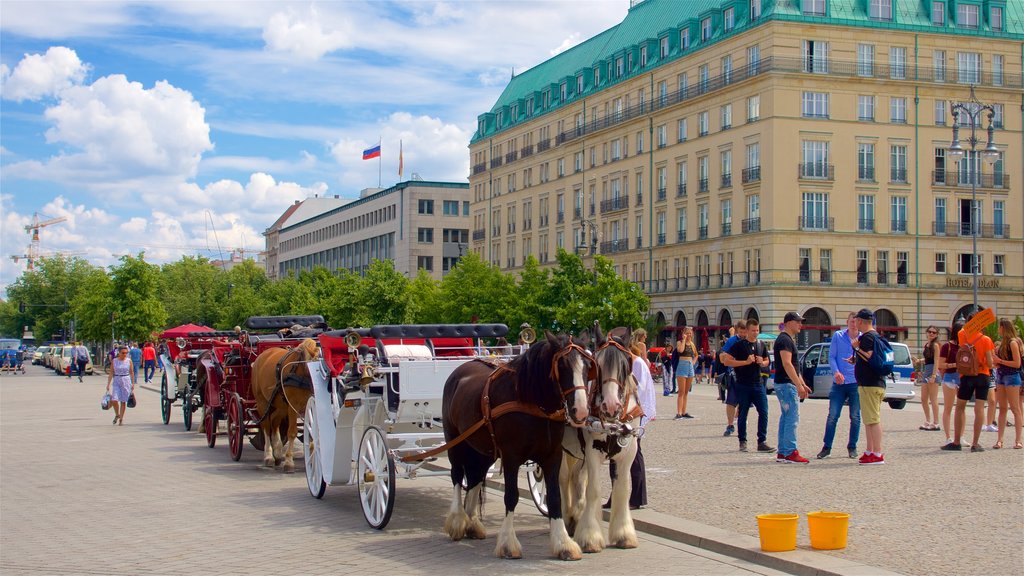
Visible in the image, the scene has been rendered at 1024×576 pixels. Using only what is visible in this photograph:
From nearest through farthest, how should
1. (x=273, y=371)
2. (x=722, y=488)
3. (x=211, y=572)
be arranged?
(x=211, y=572) < (x=722, y=488) < (x=273, y=371)

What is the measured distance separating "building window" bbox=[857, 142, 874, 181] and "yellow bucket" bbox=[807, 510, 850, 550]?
60.4 meters

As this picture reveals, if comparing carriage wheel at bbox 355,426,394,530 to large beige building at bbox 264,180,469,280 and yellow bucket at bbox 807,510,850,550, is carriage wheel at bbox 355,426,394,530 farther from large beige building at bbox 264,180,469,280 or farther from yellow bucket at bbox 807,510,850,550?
large beige building at bbox 264,180,469,280

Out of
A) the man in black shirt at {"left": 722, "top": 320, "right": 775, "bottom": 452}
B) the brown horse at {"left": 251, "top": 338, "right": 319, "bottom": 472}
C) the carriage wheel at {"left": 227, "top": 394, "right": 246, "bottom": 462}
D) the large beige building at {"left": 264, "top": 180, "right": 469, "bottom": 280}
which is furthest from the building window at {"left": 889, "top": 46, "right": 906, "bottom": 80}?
the carriage wheel at {"left": 227, "top": 394, "right": 246, "bottom": 462}

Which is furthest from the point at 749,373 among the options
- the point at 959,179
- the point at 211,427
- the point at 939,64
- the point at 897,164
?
the point at 939,64

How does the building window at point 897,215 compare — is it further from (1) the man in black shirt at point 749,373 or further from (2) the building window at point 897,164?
(1) the man in black shirt at point 749,373

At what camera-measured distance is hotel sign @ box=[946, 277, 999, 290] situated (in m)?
67.1

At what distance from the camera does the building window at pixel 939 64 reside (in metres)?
66.9

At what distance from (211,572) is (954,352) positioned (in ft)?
43.5

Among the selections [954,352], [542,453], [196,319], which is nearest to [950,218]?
[954,352]

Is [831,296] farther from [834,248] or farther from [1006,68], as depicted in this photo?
[1006,68]

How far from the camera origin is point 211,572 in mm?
9055

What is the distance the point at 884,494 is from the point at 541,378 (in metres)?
4.87

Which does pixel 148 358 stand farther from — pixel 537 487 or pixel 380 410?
pixel 537 487

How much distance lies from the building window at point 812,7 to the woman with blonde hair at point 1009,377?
172 ft
